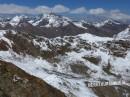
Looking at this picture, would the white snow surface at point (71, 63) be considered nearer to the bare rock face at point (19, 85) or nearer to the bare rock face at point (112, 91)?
the bare rock face at point (112, 91)

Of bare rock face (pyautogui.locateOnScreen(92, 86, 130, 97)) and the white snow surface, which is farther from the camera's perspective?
the white snow surface

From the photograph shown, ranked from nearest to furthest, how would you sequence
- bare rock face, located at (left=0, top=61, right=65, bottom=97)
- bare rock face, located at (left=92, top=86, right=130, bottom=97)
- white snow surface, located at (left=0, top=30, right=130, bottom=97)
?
bare rock face, located at (left=0, top=61, right=65, bottom=97) < bare rock face, located at (left=92, top=86, right=130, bottom=97) < white snow surface, located at (left=0, top=30, right=130, bottom=97)

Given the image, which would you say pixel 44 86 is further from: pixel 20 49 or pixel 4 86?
pixel 20 49

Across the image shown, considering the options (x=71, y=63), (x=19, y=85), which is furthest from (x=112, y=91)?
(x=19, y=85)

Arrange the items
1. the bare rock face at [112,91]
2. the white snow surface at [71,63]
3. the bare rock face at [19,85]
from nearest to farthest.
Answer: the bare rock face at [19,85]
the bare rock face at [112,91]
the white snow surface at [71,63]

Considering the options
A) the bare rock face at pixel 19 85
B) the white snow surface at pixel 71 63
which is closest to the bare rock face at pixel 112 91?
the white snow surface at pixel 71 63

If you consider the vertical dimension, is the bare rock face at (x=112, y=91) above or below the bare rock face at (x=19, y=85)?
below

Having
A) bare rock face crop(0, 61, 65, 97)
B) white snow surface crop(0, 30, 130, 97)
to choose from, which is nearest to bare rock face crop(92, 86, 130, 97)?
white snow surface crop(0, 30, 130, 97)

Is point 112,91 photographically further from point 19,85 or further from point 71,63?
point 19,85

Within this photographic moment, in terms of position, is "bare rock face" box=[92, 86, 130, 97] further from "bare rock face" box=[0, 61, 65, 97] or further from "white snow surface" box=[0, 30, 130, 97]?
"bare rock face" box=[0, 61, 65, 97]
